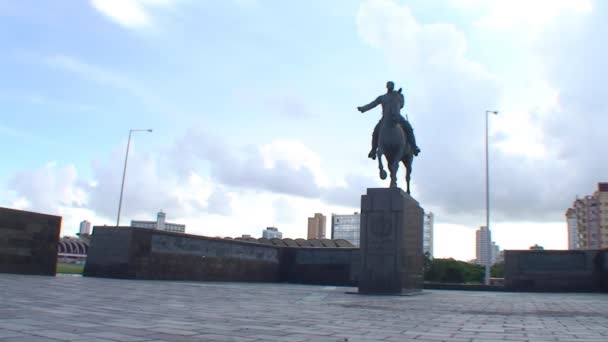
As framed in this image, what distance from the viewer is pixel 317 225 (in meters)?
160

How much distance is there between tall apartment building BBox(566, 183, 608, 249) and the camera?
4313 inches

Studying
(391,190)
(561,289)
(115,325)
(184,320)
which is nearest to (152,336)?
(115,325)

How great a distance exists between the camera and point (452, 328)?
7.28 metres

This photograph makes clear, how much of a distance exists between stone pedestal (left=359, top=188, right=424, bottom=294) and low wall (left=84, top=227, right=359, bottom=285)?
7.83 meters

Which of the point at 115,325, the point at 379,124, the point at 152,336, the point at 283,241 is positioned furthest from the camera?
the point at 283,241

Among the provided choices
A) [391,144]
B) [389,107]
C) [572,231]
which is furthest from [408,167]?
[572,231]

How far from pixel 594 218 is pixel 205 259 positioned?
110920 millimetres

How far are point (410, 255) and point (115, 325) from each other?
12.1 m

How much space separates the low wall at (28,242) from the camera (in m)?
16.7

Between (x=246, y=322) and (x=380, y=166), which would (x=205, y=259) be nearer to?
(x=380, y=166)

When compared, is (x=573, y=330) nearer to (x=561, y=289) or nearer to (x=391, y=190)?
(x=391, y=190)

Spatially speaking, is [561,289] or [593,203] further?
[593,203]

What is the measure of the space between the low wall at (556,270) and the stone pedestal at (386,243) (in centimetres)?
895

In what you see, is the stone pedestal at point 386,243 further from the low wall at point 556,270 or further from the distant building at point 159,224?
the distant building at point 159,224
